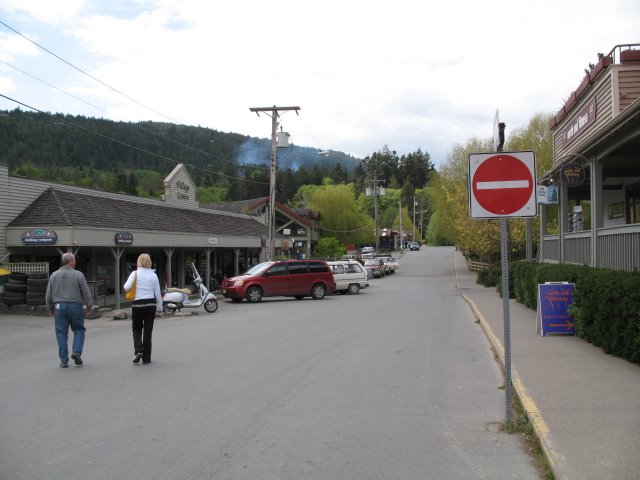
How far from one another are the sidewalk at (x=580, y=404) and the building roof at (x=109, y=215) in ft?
50.0

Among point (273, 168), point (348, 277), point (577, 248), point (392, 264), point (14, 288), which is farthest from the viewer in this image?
point (392, 264)

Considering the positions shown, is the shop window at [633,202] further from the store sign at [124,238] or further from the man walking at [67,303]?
the store sign at [124,238]

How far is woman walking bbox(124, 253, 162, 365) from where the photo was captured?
9461mm

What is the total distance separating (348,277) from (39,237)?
1544cm

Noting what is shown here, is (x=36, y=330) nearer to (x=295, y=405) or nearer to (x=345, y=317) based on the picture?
(x=345, y=317)

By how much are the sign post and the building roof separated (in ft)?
54.3

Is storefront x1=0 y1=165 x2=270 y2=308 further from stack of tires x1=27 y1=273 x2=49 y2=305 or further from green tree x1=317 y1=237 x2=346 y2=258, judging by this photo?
green tree x1=317 y1=237 x2=346 y2=258

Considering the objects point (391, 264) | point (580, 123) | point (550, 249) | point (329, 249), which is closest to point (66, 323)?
point (580, 123)

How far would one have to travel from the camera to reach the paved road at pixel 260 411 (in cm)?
497

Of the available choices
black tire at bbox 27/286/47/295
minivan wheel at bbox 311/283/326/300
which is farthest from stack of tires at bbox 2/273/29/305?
minivan wheel at bbox 311/283/326/300

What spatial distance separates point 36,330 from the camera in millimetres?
15141

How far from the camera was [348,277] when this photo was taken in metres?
30.5

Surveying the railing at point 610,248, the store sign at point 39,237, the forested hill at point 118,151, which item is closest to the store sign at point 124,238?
the store sign at point 39,237

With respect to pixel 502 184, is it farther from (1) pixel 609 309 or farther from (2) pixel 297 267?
(2) pixel 297 267
